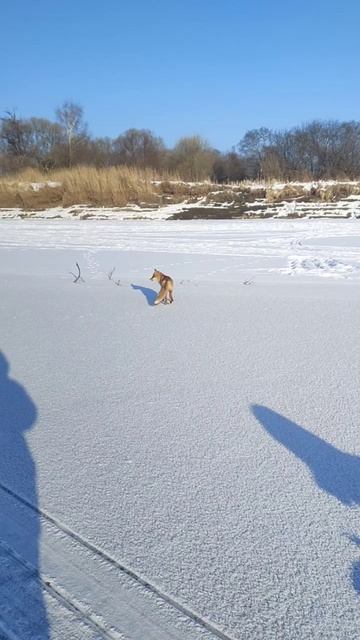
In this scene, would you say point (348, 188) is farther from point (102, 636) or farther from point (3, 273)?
point (102, 636)

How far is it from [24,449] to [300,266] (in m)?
5.83

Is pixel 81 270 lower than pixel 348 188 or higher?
lower

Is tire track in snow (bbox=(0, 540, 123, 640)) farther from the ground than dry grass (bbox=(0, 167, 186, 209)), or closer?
closer

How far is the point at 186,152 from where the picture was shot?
3534 centimetres

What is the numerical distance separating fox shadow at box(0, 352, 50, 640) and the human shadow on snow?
119 centimetres

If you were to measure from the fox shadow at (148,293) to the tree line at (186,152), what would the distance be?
26.8 meters

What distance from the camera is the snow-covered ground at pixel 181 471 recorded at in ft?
4.97

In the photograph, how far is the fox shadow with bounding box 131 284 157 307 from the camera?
5.65m

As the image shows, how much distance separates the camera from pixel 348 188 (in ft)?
58.9

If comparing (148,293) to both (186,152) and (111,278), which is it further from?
(186,152)

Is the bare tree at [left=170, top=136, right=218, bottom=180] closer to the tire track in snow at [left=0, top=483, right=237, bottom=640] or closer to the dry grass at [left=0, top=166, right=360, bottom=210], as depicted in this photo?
the dry grass at [left=0, top=166, right=360, bottom=210]

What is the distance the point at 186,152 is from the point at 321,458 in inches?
1419

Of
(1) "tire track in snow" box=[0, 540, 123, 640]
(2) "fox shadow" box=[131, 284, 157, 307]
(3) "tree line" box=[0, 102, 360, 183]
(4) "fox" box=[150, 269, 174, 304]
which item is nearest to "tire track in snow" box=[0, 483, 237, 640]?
(1) "tire track in snow" box=[0, 540, 123, 640]

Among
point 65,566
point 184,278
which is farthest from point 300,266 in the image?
point 65,566
